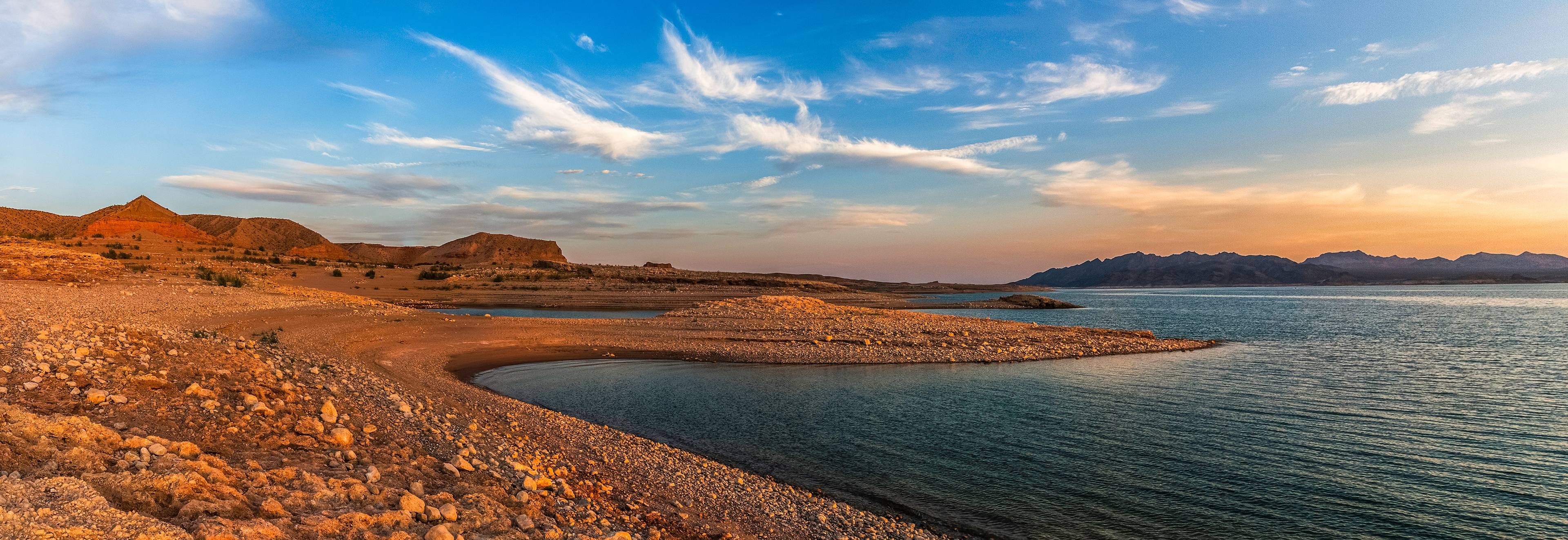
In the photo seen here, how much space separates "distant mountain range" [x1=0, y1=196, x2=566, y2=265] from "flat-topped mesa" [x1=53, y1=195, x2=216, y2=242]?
0.47ft

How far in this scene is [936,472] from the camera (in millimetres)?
12898

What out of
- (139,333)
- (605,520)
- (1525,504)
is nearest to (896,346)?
(1525,504)

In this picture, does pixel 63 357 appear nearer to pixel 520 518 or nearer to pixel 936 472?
pixel 520 518

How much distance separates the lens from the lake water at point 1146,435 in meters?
10.9

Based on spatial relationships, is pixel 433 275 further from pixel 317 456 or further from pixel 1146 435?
pixel 1146 435

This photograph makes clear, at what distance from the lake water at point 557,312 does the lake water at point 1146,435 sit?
3100cm

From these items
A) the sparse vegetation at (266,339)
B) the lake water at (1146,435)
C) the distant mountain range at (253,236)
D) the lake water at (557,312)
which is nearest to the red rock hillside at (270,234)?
the distant mountain range at (253,236)

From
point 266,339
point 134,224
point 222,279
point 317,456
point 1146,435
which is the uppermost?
point 134,224

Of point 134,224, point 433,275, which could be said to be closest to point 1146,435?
point 433,275

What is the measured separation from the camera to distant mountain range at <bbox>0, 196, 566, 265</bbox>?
2906 inches

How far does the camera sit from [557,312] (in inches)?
2430

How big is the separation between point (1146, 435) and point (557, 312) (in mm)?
55843

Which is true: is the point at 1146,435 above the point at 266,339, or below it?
below

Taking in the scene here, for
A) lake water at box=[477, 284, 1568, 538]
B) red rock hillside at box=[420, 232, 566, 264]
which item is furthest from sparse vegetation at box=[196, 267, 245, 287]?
red rock hillside at box=[420, 232, 566, 264]
